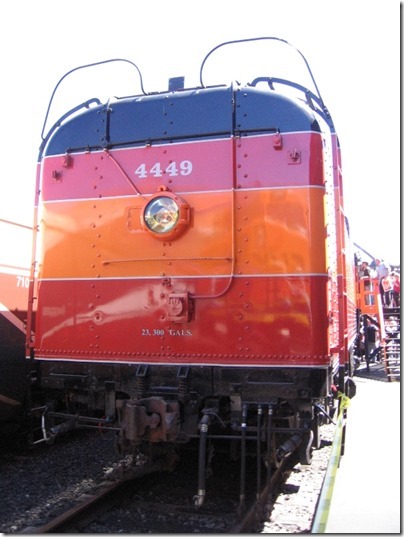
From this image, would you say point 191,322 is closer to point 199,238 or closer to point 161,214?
point 199,238

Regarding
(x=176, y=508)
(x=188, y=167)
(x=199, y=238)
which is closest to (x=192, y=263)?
(x=199, y=238)

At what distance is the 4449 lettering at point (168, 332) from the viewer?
444cm

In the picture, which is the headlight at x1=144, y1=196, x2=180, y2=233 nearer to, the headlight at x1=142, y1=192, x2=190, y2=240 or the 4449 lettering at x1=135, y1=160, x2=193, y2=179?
the headlight at x1=142, y1=192, x2=190, y2=240

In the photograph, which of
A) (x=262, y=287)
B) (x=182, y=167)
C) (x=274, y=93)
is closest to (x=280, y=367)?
(x=262, y=287)

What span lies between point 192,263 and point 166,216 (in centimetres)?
46

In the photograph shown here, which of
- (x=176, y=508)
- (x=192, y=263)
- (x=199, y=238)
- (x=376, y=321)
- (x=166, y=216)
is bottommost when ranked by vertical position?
(x=176, y=508)

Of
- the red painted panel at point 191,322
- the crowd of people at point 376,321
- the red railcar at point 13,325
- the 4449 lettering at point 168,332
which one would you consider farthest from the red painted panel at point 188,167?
the crowd of people at point 376,321

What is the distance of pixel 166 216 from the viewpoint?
4.52 meters

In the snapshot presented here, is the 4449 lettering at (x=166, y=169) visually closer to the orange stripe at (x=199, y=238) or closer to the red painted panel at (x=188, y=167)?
the red painted panel at (x=188, y=167)

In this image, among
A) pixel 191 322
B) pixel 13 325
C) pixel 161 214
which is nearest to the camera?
pixel 191 322

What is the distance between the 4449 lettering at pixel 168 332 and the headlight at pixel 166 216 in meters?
0.78

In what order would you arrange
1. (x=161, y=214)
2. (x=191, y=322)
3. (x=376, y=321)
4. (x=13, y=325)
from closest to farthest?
(x=191, y=322) < (x=161, y=214) < (x=13, y=325) < (x=376, y=321)

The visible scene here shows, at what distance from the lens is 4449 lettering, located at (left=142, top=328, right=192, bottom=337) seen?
14.6ft

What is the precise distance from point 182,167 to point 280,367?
1.88m
